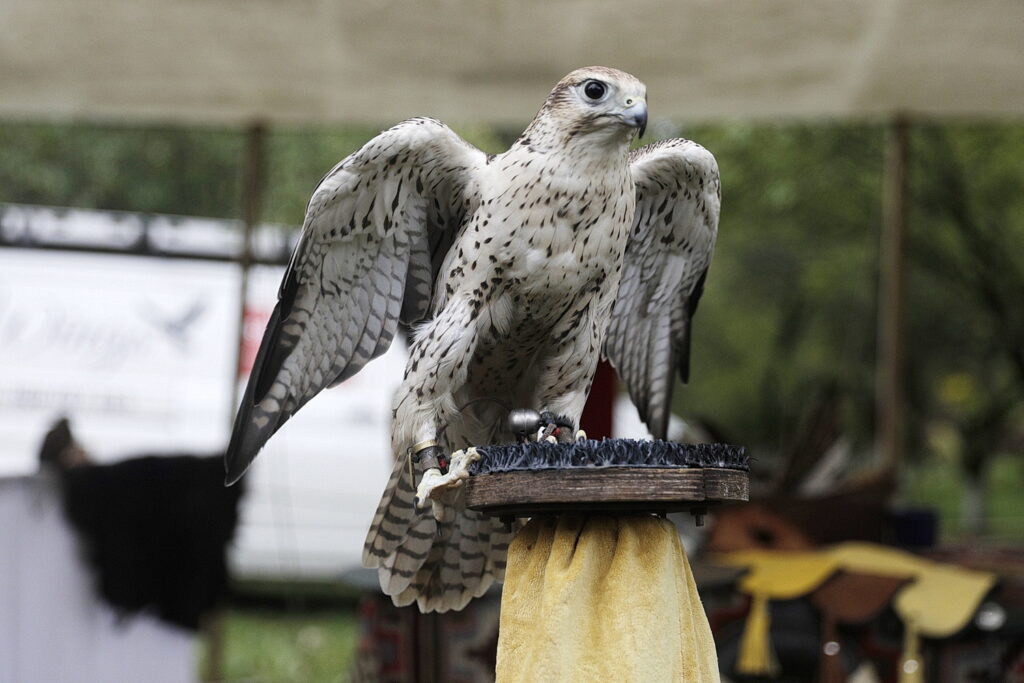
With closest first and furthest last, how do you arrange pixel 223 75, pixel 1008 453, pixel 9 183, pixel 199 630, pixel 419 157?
pixel 419 157, pixel 199 630, pixel 223 75, pixel 9 183, pixel 1008 453

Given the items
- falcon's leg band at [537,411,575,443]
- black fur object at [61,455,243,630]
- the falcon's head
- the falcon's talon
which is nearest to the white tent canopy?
black fur object at [61,455,243,630]

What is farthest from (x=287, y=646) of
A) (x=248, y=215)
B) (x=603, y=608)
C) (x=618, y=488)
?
(x=618, y=488)

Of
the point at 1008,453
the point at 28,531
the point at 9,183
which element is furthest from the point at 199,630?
the point at 1008,453

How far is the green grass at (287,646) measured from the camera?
22.9ft

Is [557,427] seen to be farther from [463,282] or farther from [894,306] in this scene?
[894,306]

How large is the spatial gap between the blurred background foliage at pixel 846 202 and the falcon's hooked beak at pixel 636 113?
6055 millimetres

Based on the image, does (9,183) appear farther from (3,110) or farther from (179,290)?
(3,110)

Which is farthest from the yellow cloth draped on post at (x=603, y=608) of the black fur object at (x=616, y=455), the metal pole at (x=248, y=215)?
the metal pole at (x=248, y=215)

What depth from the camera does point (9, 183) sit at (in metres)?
9.45

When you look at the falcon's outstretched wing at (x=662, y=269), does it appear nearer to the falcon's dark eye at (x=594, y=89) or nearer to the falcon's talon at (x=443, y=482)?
the falcon's dark eye at (x=594, y=89)

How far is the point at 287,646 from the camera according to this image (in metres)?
8.19

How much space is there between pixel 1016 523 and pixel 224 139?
1016 centimetres

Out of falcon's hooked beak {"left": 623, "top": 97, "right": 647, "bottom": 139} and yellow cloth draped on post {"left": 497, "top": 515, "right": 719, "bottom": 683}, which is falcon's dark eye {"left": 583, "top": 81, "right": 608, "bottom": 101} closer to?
falcon's hooked beak {"left": 623, "top": 97, "right": 647, "bottom": 139}

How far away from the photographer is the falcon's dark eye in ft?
6.97
